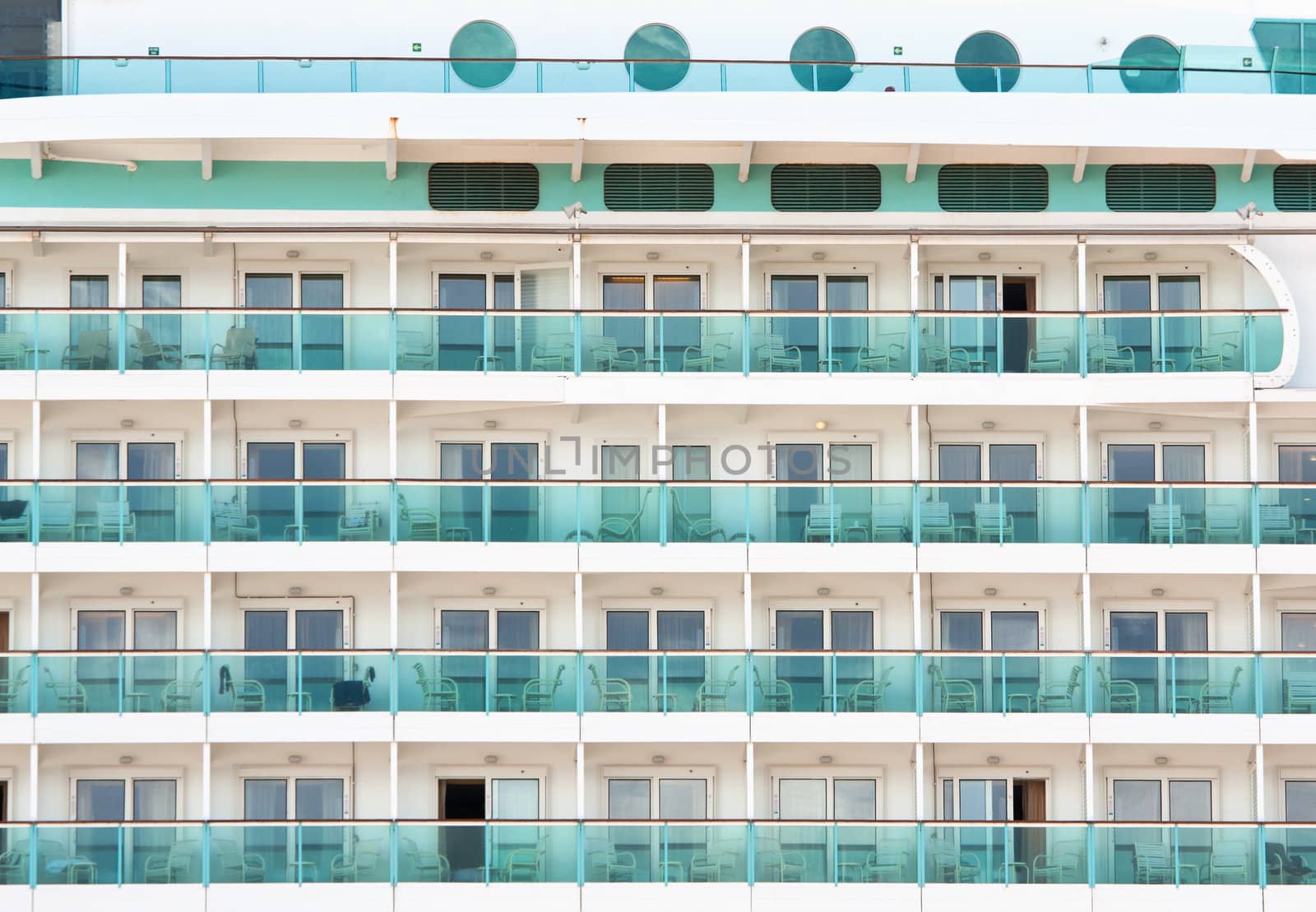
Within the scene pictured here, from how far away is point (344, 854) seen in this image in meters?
21.3

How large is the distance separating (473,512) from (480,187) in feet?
12.4

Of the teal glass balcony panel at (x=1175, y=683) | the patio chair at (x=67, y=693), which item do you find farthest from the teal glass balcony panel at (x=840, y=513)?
the patio chair at (x=67, y=693)

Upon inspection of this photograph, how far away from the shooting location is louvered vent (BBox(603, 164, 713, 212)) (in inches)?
910

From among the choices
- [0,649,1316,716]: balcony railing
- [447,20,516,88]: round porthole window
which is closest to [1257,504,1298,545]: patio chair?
[0,649,1316,716]: balcony railing

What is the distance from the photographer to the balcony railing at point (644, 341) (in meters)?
22.4

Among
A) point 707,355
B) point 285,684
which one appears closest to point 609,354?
point 707,355

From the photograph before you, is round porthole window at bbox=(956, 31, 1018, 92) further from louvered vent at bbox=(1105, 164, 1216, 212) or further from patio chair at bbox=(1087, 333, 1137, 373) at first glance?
patio chair at bbox=(1087, 333, 1137, 373)

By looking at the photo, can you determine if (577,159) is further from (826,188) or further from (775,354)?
(775,354)

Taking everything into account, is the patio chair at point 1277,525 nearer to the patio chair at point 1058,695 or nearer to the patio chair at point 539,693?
the patio chair at point 1058,695

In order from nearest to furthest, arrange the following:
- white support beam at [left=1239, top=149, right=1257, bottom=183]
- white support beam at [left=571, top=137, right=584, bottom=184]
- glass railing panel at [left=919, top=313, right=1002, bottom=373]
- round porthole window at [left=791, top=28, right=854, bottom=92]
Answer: white support beam at [left=571, top=137, right=584, bottom=184] → glass railing panel at [left=919, top=313, right=1002, bottom=373] → white support beam at [left=1239, top=149, right=1257, bottom=183] → round porthole window at [left=791, top=28, right=854, bottom=92]

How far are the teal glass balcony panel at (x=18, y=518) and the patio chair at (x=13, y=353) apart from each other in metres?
1.32

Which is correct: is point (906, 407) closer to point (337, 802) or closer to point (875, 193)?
point (875, 193)

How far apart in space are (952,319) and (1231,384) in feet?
10.3

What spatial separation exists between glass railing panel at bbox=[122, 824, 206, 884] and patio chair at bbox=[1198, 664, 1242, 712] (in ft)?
35.5
